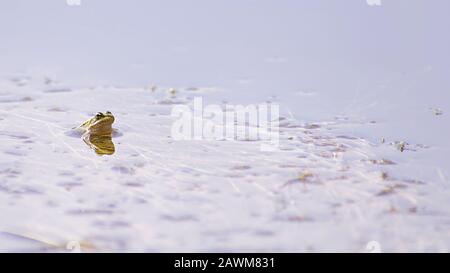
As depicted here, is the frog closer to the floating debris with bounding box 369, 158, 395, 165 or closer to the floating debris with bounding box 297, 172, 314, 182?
the floating debris with bounding box 297, 172, 314, 182

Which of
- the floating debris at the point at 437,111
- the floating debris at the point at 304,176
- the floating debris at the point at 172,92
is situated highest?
the floating debris at the point at 172,92

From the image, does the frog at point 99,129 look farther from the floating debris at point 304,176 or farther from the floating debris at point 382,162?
the floating debris at point 382,162

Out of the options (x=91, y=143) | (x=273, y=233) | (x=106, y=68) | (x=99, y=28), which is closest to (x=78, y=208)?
(x=273, y=233)

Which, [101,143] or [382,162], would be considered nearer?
[382,162]

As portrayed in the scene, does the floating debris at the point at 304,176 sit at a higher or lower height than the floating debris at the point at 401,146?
lower

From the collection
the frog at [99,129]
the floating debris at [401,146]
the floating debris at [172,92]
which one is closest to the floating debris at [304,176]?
the floating debris at [401,146]

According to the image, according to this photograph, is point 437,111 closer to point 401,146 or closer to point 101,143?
point 401,146

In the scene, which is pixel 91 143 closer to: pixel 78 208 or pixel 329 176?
pixel 78 208

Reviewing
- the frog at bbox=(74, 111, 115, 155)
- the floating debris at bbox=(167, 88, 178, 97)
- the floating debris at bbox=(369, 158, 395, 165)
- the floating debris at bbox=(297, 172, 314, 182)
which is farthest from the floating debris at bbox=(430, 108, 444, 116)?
the frog at bbox=(74, 111, 115, 155)

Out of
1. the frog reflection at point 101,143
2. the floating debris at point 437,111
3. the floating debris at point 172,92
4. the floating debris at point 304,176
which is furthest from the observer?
the floating debris at point 172,92

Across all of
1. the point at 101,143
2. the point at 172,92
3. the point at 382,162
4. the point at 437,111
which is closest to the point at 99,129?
the point at 101,143

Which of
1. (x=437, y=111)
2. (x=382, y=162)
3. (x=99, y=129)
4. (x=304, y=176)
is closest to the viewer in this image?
(x=304, y=176)
